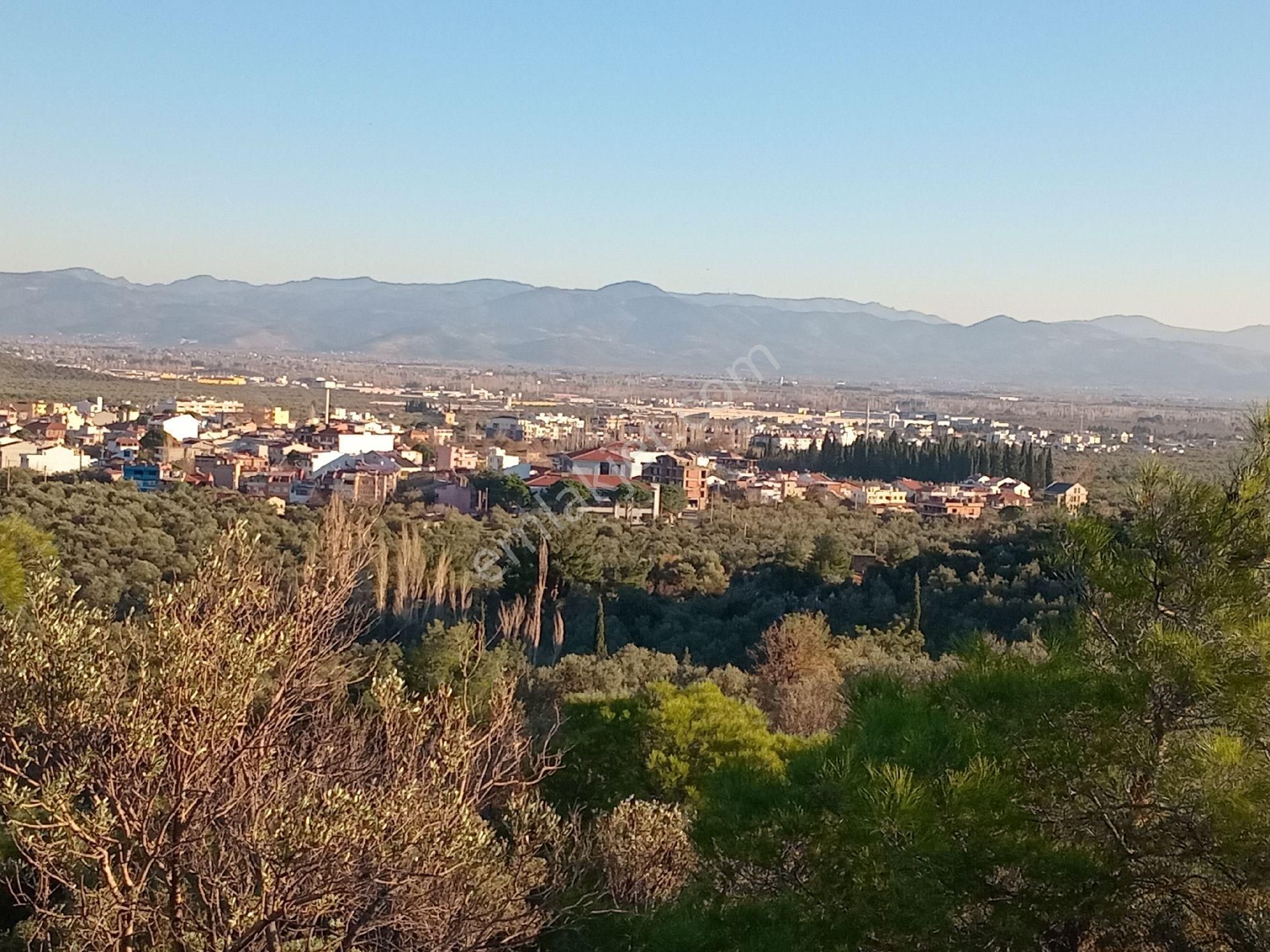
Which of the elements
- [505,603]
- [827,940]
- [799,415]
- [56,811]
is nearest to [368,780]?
[56,811]

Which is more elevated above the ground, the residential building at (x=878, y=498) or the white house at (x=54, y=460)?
the white house at (x=54, y=460)

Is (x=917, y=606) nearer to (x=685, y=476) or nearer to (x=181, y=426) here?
(x=685, y=476)

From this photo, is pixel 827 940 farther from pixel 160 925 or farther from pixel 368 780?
pixel 160 925

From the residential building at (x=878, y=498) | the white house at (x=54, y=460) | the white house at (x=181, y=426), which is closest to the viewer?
the white house at (x=54, y=460)

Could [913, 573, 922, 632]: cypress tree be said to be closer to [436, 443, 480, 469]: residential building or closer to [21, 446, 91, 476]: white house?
[21, 446, 91, 476]: white house

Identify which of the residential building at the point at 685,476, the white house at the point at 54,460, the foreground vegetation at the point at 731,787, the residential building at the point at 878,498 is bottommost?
the residential building at the point at 878,498

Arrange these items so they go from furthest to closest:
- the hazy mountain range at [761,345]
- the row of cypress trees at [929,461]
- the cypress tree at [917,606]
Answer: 1. the hazy mountain range at [761,345]
2. the row of cypress trees at [929,461]
3. the cypress tree at [917,606]

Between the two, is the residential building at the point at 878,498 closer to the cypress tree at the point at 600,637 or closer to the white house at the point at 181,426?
the cypress tree at the point at 600,637

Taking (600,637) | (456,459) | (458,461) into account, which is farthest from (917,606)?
(456,459)

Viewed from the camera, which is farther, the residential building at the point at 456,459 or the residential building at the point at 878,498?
the residential building at the point at 456,459

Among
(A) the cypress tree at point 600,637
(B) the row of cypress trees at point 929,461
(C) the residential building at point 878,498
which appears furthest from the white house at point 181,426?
(A) the cypress tree at point 600,637

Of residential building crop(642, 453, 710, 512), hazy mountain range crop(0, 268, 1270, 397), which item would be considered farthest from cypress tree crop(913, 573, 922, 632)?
hazy mountain range crop(0, 268, 1270, 397)
